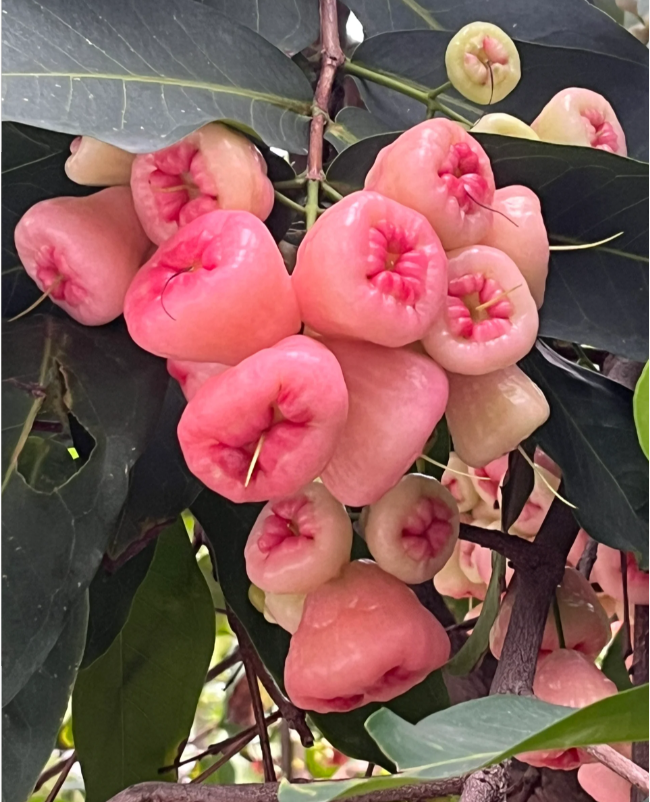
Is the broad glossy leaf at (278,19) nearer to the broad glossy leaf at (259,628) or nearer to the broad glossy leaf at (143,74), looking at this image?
the broad glossy leaf at (143,74)

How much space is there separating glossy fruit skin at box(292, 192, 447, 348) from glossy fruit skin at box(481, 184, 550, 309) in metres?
0.05

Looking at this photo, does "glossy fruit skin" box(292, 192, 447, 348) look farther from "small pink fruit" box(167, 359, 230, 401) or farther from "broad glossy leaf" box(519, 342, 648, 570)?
"broad glossy leaf" box(519, 342, 648, 570)

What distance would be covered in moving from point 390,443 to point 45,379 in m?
0.16

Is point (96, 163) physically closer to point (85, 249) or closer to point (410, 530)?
point (85, 249)

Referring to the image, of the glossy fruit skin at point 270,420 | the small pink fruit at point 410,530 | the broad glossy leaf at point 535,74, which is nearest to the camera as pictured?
the glossy fruit skin at point 270,420

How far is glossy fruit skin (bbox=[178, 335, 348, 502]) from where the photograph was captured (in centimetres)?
32

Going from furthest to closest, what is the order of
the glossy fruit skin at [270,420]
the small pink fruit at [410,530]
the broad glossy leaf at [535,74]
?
the broad glossy leaf at [535,74]
the small pink fruit at [410,530]
the glossy fruit skin at [270,420]

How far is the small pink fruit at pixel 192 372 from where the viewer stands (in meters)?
0.37

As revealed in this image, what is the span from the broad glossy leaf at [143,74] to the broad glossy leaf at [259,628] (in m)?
0.21

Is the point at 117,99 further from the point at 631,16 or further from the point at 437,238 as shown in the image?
the point at 631,16

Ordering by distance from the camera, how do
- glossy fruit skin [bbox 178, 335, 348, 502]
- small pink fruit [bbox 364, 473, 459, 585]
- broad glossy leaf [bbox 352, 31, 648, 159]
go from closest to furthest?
glossy fruit skin [bbox 178, 335, 348, 502]
small pink fruit [bbox 364, 473, 459, 585]
broad glossy leaf [bbox 352, 31, 648, 159]

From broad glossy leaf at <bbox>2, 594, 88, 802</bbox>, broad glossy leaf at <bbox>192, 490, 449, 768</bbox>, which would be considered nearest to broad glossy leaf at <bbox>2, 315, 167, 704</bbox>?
broad glossy leaf at <bbox>2, 594, 88, 802</bbox>

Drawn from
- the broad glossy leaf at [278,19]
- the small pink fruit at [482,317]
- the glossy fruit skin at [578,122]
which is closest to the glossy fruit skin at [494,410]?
the small pink fruit at [482,317]

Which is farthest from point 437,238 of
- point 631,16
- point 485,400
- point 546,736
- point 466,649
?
point 631,16
